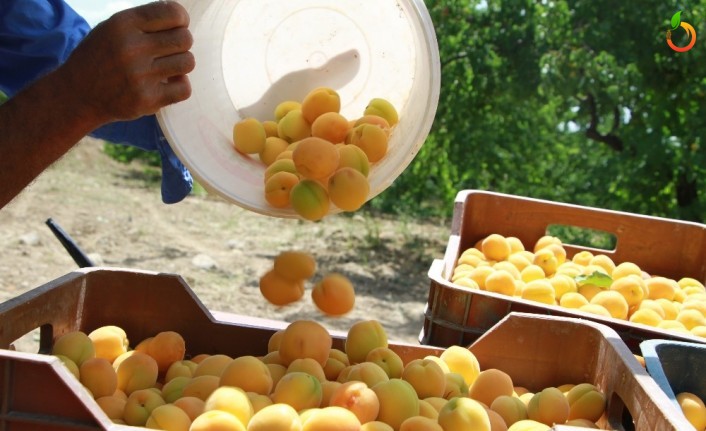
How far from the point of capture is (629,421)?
1557mm

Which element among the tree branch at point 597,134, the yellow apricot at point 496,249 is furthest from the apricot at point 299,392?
the tree branch at point 597,134

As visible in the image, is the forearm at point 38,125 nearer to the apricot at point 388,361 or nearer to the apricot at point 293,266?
the apricot at point 293,266

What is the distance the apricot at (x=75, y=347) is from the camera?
159 cm

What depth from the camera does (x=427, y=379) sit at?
1.55 m

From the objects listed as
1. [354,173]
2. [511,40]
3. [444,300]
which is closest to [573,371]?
[444,300]

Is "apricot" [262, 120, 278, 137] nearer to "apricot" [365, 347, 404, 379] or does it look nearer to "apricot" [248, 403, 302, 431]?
"apricot" [365, 347, 404, 379]

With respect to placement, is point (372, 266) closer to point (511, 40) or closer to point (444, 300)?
point (511, 40)

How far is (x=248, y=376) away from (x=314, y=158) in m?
0.48

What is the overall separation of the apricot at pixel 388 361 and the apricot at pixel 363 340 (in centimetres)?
4

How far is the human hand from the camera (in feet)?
4.72

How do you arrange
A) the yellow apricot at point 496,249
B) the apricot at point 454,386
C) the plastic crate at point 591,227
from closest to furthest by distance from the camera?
the apricot at point 454,386
the yellow apricot at point 496,249
the plastic crate at point 591,227

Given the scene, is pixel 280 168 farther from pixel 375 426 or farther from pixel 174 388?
pixel 375 426

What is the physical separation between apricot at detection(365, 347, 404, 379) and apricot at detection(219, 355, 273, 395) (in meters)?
0.23

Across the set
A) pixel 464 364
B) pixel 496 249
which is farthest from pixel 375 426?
pixel 496 249
